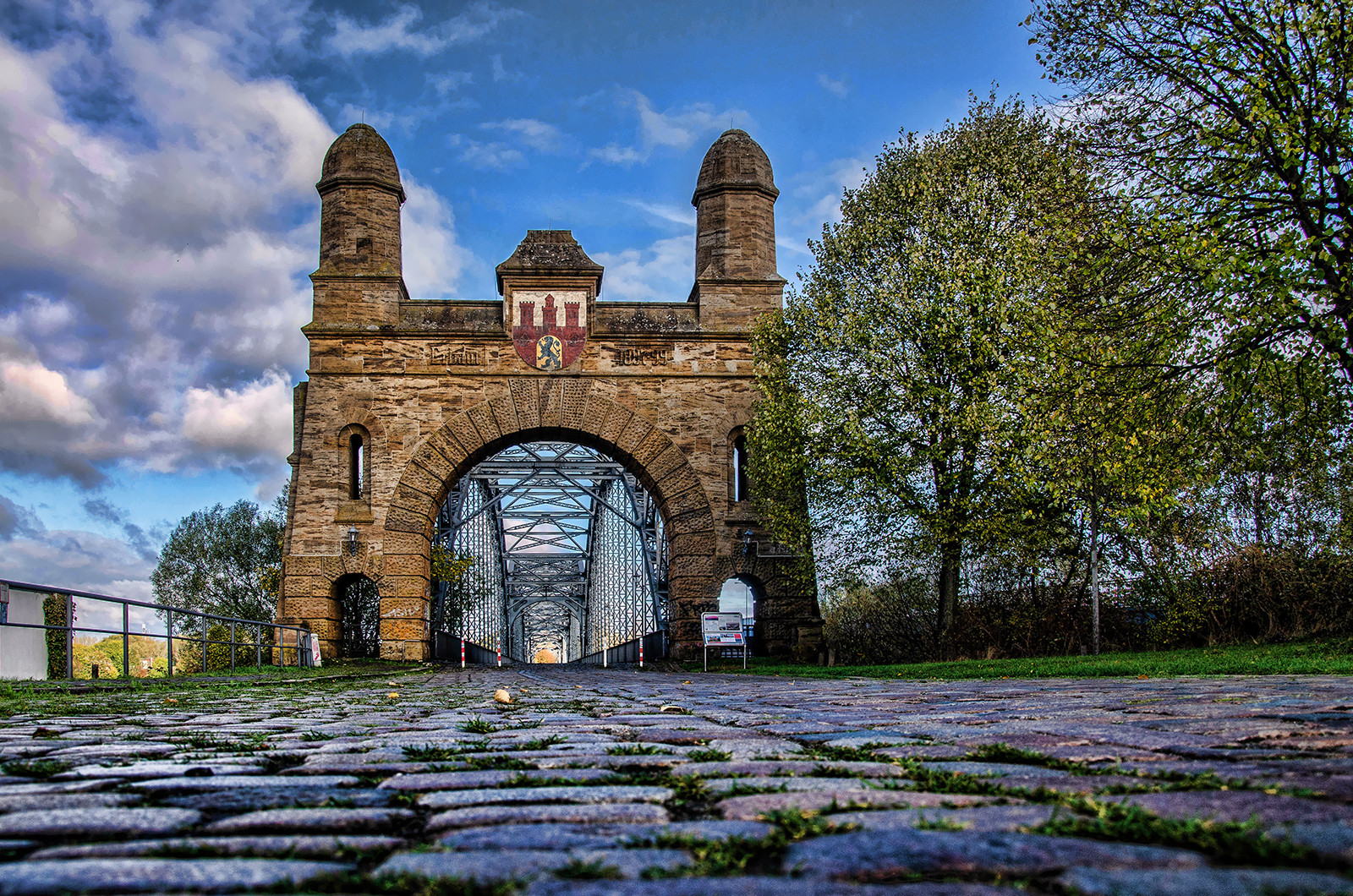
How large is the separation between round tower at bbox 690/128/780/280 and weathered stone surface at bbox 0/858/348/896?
2096 centimetres

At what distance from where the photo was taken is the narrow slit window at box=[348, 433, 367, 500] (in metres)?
21.2

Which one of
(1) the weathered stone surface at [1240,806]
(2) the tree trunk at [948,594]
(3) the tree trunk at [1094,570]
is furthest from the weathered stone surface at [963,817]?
(2) the tree trunk at [948,594]

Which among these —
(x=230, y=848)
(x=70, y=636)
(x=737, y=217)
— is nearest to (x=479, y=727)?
(x=230, y=848)

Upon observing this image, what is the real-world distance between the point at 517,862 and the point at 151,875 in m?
0.50

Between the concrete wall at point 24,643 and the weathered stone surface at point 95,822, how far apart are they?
8.00m

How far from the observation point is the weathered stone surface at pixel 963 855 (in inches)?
52.6

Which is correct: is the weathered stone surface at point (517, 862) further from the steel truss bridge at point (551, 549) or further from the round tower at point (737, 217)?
the steel truss bridge at point (551, 549)

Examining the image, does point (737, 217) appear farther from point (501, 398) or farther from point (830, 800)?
point (830, 800)

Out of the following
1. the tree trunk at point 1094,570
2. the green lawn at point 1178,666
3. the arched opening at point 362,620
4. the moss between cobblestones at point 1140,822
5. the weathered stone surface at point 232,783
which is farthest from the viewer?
the arched opening at point 362,620

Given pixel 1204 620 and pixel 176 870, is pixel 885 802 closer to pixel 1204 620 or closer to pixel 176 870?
pixel 176 870

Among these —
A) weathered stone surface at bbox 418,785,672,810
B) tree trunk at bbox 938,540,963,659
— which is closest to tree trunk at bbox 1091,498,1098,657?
tree trunk at bbox 938,540,963,659

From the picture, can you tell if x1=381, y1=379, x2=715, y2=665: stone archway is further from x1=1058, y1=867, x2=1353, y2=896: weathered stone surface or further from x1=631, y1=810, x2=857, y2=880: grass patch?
x1=1058, y1=867, x2=1353, y2=896: weathered stone surface

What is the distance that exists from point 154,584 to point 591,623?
28077 millimetres

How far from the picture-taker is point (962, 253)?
16297 mm
